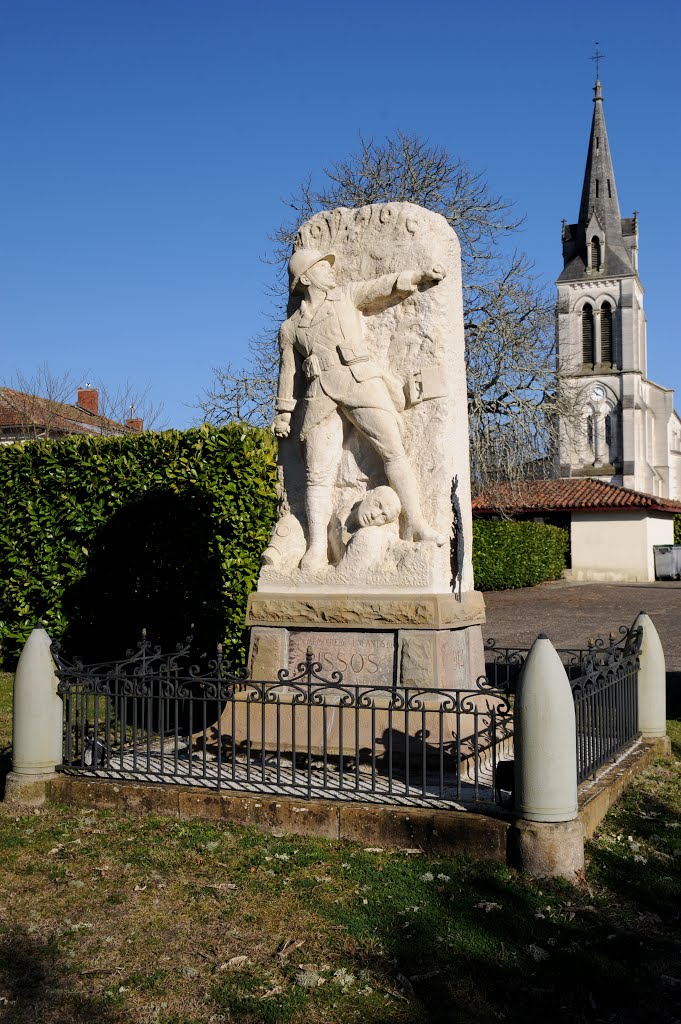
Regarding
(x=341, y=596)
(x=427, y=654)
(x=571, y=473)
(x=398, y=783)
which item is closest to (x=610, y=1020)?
(x=398, y=783)

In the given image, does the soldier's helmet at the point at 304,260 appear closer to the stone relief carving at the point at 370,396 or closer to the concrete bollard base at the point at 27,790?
the stone relief carving at the point at 370,396

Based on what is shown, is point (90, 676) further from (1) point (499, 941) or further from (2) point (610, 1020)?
(2) point (610, 1020)

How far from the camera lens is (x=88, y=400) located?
115ft

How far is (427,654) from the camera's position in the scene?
20.0 ft

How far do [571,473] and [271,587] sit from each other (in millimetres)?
51221

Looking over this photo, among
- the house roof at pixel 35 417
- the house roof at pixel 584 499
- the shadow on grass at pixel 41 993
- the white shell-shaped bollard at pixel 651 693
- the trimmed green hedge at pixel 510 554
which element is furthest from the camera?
the house roof at pixel 584 499

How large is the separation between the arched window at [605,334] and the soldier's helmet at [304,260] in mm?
52817

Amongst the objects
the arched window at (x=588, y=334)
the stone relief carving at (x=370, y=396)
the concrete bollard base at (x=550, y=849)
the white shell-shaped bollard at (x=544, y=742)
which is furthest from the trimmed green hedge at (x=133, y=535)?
the arched window at (x=588, y=334)

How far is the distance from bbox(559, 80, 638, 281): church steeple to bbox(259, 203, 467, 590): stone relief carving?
53.1 meters

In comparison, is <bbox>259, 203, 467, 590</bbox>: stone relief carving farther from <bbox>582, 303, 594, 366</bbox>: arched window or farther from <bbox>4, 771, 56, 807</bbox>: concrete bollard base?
<bbox>582, 303, 594, 366</bbox>: arched window

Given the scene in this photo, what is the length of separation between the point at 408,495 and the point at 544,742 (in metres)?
2.35

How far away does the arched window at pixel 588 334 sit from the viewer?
5669 centimetres

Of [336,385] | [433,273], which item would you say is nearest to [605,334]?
[433,273]

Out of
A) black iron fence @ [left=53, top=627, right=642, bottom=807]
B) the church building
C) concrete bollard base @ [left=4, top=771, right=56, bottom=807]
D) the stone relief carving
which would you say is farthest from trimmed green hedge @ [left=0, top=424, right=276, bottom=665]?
the church building
